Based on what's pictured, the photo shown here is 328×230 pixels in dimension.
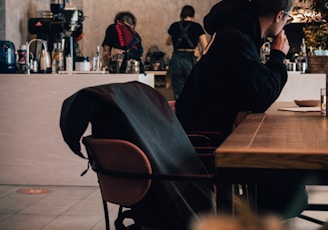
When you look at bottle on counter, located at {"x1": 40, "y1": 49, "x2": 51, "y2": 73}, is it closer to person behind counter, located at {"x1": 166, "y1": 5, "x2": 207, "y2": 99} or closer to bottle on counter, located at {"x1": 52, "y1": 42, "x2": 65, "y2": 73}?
bottle on counter, located at {"x1": 52, "y1": 42, "x2": 65, "y2": 73}

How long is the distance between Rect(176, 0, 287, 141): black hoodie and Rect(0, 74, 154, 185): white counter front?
2560mm

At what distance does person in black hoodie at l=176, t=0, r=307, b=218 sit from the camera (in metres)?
2.48

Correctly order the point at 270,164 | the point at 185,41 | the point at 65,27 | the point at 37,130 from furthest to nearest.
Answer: the point at 185,41, the point at 65,27, the point at 37,130, the point at 270,164

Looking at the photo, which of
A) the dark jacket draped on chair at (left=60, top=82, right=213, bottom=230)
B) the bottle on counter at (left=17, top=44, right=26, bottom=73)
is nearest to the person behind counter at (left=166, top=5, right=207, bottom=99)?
the bottle on counter at (left=17, top=44, right=26, bottom=73)

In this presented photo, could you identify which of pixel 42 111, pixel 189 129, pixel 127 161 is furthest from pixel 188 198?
pixel 42 111

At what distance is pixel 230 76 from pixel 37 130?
3208 mm

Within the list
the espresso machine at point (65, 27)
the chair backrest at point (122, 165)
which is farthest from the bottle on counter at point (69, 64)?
the chair backrest at point (122, 165)

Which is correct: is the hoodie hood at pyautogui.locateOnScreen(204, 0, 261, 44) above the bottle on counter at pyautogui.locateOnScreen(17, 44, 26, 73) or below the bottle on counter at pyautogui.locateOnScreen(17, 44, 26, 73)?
above

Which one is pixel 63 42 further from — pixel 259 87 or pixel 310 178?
pixel 310 178

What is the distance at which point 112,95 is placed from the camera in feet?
5.65

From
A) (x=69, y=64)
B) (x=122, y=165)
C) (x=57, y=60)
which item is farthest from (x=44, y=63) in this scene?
(x=122, y=165)

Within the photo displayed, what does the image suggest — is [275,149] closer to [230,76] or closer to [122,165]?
[122,165]

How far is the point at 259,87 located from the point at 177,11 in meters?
10.8

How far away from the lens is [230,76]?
2.48m
